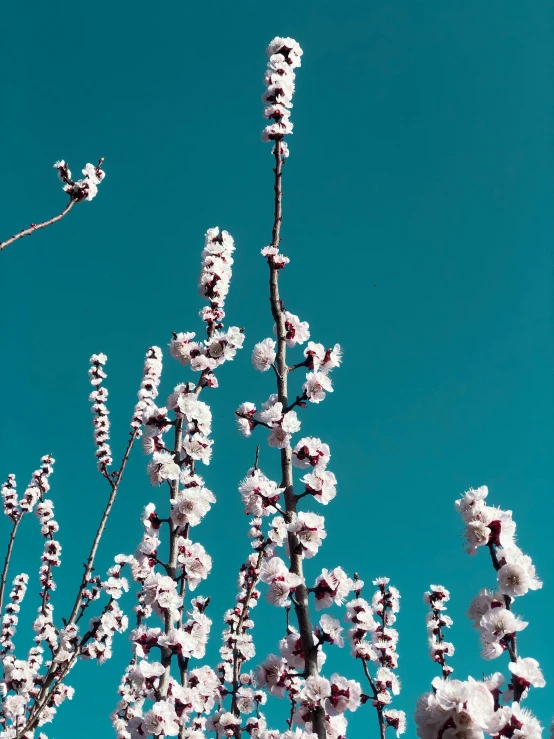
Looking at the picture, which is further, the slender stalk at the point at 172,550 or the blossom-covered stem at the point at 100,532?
the blossom-covered stem at the point at 100,532

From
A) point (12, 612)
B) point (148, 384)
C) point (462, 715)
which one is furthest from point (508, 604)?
point (12, 612)

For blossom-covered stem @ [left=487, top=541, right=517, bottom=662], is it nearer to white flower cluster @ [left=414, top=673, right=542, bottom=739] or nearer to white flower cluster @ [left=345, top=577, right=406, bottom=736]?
white flower cluster @ [left=414, top=673, right=542, bottom=739]

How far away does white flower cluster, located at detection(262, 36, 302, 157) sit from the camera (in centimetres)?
595

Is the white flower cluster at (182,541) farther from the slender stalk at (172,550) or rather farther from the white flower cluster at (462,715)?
the white flower cluster at (462,715)

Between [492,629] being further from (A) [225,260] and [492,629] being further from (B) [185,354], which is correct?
(A) [225,260]

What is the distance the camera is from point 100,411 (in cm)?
974

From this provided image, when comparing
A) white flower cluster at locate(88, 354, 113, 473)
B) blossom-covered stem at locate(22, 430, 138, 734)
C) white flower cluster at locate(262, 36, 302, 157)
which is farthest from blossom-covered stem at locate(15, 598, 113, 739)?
white flower cluster at locate(262, 36, 302, 157)

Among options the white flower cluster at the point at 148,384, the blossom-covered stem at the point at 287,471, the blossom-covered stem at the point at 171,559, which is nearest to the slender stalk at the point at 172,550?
the blossom-covered stem at the point at 171,559

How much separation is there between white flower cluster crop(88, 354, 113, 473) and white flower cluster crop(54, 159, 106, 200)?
16.3ft

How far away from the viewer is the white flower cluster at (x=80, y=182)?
4852 mm

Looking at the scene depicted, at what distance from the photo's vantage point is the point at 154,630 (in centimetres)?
442

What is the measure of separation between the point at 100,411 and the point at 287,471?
6230 mm

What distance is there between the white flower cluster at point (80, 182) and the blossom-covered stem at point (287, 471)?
1.67 metres

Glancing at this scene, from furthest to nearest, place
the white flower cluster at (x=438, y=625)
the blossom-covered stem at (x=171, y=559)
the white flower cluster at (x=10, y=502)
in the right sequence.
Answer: the white flower cluster at (x=10, y=502), the white flower cluster at (x=438, y=625), the blossom-covered stem at (x=171, y=559)
